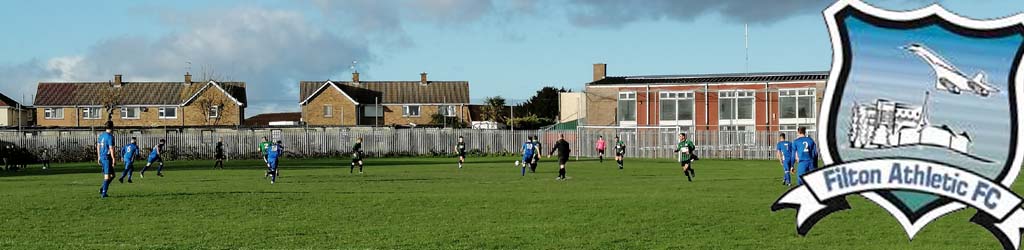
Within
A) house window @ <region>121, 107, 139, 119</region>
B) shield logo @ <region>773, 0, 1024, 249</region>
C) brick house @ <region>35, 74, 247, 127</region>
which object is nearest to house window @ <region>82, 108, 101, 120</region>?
brick house @ <region>35, 74, 247, 127</region>

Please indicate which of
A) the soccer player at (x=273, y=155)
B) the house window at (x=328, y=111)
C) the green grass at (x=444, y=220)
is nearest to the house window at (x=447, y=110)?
the house window at (x=328, y=111)

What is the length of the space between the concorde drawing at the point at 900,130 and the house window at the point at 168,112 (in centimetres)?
10326

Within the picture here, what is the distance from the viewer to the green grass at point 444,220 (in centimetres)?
1723

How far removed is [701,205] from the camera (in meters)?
23.8

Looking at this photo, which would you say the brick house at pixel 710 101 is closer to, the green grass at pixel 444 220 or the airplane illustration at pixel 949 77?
the green grass at pixel 444 220

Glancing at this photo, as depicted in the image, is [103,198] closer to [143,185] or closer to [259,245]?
[143,185]

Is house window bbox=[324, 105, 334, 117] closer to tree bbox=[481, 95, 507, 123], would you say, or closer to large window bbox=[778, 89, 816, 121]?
tree bbox=[481, 95, 507, 123]

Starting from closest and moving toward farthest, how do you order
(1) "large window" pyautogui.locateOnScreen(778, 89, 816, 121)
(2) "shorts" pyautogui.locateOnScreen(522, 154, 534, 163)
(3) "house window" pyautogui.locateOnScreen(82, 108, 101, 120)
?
(2) "shorts" pyautogui.locateOnScreen(522, 154, 534, 163), (1) "large window" pyautogui.locateOnScreen(778, 89, 816, 121), (3) "house window" pyautogui.locateOnScreen(82, 108, 101, 120)

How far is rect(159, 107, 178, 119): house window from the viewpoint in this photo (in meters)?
107

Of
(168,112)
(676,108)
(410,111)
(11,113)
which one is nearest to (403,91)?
(410,111)

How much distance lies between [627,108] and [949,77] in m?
67.1

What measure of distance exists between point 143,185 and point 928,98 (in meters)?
28.4

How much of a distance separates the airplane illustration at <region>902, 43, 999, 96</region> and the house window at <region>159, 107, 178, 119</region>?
339ft

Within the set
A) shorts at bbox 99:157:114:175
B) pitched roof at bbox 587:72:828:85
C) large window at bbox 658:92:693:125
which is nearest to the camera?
shorts at bbox 99:157:114:175
